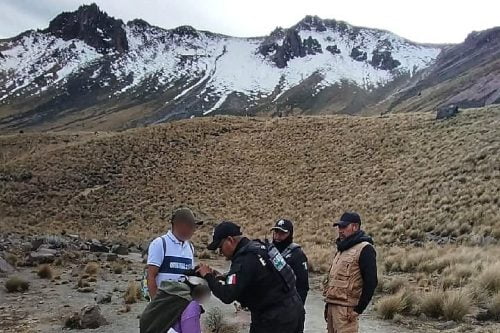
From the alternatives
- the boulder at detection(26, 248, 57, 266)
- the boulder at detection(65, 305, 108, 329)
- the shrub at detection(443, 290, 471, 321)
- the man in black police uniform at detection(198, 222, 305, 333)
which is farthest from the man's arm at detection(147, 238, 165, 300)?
the boulder at detection(26, 248, 57, 266)

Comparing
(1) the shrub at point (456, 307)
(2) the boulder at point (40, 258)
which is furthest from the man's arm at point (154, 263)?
(2) the boulder at point (40, 258)

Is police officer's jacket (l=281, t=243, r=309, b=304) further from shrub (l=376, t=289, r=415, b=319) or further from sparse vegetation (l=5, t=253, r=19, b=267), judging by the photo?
sparse vegetation (l=5, t=253, r=19, b=267)

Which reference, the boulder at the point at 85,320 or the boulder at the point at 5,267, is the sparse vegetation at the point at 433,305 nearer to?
the boulder at the point at 85,320

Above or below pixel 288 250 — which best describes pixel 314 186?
below

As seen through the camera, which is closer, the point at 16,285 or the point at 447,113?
the point at 16,285

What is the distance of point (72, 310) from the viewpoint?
35.2ft

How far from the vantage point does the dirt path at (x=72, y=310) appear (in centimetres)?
925

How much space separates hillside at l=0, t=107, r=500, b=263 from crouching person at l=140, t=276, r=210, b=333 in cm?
1391

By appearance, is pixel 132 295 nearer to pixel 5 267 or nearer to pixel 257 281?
pixel 5 267

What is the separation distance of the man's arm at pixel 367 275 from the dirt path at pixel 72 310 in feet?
13.2

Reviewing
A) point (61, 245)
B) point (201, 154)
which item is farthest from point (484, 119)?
point (61, 245)

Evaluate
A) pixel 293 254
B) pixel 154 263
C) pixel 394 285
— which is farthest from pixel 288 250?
pixel 394 285

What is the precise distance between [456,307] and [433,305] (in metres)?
0.46

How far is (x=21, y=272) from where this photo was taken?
587 inches
